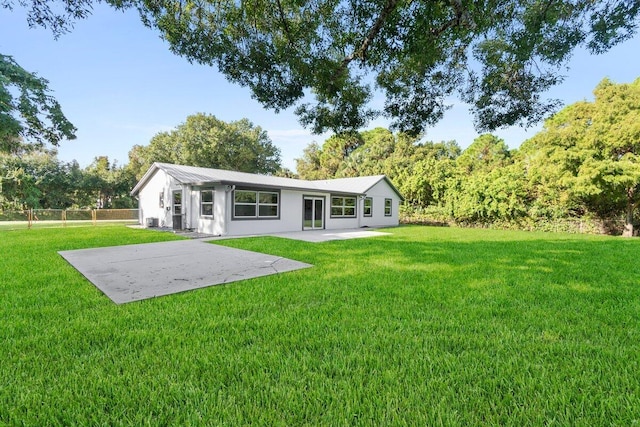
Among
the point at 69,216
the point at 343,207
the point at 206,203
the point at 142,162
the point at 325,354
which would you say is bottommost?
the point at 325,354

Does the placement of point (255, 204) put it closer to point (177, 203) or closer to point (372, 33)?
point (177, 203)

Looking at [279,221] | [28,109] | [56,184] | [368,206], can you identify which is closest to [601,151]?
[368,206]

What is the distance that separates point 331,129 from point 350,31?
2622 millimetres

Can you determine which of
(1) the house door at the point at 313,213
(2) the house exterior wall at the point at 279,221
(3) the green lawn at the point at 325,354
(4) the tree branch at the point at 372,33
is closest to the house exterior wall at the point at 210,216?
(2) the house exterior wall at the point at 279,221

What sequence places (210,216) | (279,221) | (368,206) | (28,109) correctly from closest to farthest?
(28,109), (210,216), (279,221), (368,206)

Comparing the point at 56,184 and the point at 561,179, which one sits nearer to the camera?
the point at 561,179

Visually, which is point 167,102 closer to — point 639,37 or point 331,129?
point 331,129

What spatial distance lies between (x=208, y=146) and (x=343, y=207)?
57.3 feet

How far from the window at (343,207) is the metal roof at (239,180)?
0.58 metres

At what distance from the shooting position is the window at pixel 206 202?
12.3 metres

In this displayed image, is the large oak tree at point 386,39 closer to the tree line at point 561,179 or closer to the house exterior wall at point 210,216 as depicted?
the tree line at point 561,179

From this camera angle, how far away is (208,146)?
27.5m

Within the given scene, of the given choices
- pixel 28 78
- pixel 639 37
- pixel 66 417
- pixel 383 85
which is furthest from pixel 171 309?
pixel 28 78

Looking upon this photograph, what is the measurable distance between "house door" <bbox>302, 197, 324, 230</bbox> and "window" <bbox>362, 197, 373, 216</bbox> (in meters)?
3.59
